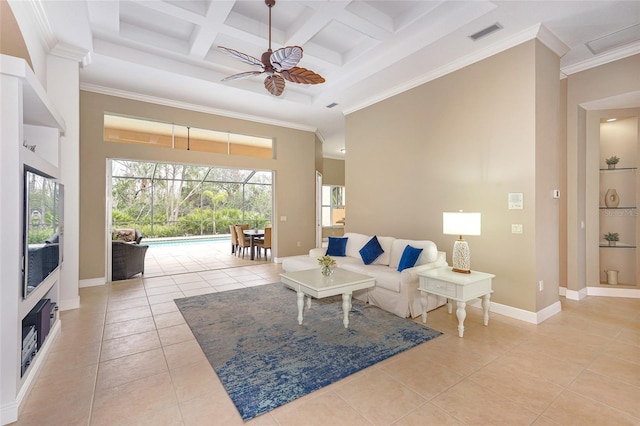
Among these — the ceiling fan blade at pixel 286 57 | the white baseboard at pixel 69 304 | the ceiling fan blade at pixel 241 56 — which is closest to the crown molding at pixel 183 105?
the ceiling fan blade at pixel 241 56

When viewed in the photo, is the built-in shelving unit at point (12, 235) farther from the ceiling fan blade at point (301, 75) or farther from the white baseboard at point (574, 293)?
the white baseboard at point (574, 293)

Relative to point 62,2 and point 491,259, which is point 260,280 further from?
point 62,2

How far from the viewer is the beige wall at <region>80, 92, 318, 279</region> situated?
5.17 m

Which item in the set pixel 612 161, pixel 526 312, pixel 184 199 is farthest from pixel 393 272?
pixel 184 199

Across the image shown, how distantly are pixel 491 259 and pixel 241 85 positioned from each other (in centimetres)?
495

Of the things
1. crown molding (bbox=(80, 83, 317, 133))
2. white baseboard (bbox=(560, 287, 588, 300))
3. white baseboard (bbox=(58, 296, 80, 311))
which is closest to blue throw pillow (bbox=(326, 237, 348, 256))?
white baseboard (bbox=(560, 287, 588, 300))

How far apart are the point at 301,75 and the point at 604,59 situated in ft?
14.0

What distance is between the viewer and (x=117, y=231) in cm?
750

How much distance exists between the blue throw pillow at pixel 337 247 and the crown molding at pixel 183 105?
3.59 m

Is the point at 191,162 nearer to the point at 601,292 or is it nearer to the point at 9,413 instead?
the point at 9,413

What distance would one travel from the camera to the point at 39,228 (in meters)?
2.50

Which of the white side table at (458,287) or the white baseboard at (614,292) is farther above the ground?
the white side table at (458,287)

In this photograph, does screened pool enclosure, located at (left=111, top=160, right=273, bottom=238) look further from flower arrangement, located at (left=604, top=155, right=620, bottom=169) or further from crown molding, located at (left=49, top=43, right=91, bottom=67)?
flower arrangement, located at (left=604, top=155, right=620, bottom=169)

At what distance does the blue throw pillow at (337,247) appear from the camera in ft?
17.1
